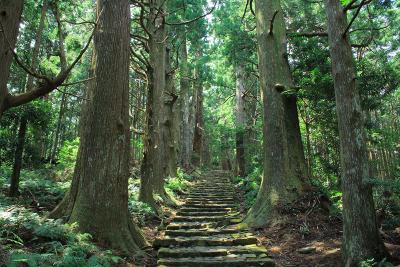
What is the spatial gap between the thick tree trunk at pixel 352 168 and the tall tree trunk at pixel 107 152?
11.2ft

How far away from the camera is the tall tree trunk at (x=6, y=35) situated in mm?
2943

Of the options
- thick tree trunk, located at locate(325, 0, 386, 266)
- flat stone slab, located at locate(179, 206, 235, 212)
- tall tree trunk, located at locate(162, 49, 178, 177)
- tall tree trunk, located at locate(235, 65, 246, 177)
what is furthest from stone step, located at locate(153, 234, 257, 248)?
tall tree trunk, located at locate(235, 65, 246, 177)

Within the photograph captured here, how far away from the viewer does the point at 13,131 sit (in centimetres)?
914

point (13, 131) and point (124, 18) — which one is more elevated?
point (124, 18)

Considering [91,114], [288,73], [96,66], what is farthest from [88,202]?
[288,73]

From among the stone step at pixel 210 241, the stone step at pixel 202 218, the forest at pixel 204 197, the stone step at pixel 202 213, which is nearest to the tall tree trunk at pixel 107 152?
the forest at pixel 204 197

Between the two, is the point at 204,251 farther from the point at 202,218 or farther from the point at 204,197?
the point at 204,197

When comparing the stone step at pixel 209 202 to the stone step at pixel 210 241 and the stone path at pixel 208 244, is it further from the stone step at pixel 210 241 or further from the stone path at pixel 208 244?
the stone step at pixel 210 241

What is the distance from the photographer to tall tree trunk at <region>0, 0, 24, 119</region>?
2943mm

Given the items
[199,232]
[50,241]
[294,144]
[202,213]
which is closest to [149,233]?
[199,232]

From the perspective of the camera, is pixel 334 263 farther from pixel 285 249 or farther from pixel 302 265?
pixel 285 249

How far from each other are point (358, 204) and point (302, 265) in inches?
54.7

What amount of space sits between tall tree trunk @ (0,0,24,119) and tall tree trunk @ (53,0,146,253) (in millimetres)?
2753

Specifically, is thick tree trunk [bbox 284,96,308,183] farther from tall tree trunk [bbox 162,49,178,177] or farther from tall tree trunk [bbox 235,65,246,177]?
tall tree trunk [bbox 235,65,246,177]
